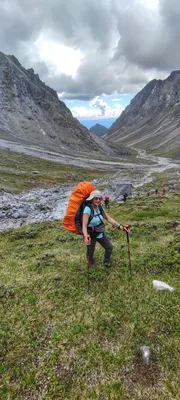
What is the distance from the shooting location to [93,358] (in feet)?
21.4

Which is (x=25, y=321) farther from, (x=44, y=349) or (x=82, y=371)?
(x=82, y=371)

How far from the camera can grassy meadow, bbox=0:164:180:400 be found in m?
5.86

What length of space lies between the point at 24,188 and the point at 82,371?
4304 cm

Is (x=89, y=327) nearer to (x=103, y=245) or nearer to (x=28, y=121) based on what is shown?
(x=103, y=245)

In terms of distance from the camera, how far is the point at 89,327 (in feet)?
24.8

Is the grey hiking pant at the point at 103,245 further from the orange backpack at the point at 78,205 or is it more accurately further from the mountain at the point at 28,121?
the mountain at the point at 28,121

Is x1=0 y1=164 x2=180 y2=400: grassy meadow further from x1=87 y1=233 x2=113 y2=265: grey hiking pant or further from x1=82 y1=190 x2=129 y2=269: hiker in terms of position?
x1=82 y1=190 x2=129 y2=269: hiker

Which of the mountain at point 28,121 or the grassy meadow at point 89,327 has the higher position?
the mountain at point 28,121

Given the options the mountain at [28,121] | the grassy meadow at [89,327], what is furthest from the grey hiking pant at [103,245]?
the mountain at [28,121]

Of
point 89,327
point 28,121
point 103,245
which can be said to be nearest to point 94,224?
point 103,245

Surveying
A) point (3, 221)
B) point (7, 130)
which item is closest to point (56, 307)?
point (3, 221)

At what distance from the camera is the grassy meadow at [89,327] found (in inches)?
231

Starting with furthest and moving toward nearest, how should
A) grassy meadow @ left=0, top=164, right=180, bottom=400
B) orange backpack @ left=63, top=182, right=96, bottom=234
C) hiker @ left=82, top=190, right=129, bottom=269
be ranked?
orange backpack @ left=63, top=182, right=96, bottom=234 → hiker @ left=82, top=190, right=129, bottom=269 → grassy meadow @ left=0, top=164, right=180, bottom=400

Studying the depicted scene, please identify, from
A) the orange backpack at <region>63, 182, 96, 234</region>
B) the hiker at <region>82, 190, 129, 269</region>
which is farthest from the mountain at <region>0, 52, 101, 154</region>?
the hiker at <region>82, 190, 129, 269</region>
